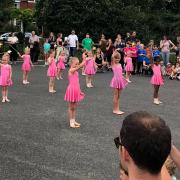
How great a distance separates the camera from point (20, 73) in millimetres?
→ 20562

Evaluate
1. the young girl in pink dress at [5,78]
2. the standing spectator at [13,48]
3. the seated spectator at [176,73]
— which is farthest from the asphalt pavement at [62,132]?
the standing spectator at [13,48]

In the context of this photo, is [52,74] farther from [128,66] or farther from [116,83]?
[116,83]

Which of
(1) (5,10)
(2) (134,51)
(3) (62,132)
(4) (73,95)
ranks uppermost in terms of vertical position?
(1) (5,10)

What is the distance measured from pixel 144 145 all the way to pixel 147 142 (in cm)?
2

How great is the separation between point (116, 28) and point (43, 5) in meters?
5.65

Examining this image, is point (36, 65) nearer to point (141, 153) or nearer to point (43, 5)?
point (43, 5)

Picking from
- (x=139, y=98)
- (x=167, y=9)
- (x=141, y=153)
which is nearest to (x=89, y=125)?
(x=139, y=98)

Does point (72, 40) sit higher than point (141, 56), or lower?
higher

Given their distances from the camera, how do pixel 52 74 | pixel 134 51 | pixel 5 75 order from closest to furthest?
pixel 5 75, pixel 52 74, pixel 134 51

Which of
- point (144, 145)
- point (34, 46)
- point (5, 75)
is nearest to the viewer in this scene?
point (144, 145)

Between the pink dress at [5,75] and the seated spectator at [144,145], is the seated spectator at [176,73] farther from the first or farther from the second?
the seated spectator at [144,145]

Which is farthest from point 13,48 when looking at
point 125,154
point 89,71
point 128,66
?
point 125,154

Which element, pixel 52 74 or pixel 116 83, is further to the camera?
pixel 52 74

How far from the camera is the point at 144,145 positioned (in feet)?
7.96
